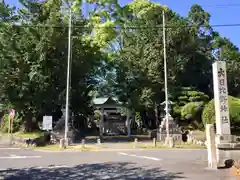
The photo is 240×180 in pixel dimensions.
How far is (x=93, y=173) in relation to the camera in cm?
1066

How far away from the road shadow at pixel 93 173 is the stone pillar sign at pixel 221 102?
8.71 feet

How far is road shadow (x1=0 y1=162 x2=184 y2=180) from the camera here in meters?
9.87

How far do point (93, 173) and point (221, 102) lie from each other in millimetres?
5406

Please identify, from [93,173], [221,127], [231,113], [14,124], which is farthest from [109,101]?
[93,173]

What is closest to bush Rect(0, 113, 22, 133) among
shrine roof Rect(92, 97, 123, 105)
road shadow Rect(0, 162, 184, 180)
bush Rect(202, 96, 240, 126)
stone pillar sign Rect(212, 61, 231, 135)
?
shrine roof Rect(92, 97, 123, 105)

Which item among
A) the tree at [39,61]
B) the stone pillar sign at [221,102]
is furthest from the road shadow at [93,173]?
the tree at [39,61]

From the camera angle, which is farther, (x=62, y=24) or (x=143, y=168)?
(x=62, y=24)

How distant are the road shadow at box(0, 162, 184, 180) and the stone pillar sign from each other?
105 inches

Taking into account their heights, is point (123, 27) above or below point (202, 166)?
above

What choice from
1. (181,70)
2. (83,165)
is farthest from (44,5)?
(83,165)

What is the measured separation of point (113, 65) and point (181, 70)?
7.91 meters

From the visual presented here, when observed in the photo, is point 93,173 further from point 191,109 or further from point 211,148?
point 191,109

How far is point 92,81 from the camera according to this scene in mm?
32562

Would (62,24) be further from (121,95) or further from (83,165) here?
(83,165)
